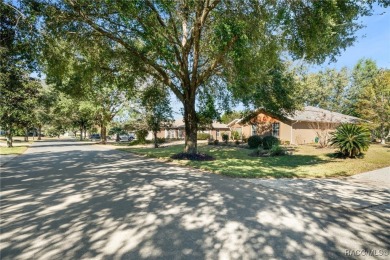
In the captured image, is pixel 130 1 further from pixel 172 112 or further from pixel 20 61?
pixel 172 112

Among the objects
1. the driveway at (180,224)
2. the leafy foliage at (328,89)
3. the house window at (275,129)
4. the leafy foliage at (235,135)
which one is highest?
the leafy foliage at (328,89)

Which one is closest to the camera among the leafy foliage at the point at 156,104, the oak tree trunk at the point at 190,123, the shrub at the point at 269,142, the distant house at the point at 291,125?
the oak tree trunk at the point at 190,123

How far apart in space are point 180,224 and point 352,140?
14.4 m

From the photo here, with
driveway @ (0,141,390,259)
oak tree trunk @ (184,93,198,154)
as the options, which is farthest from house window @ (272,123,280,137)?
driveway @ (0,141,390,259)

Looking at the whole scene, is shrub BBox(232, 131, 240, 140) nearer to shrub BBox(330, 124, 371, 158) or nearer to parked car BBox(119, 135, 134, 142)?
shrub BBox(330, 124, 371, 158)

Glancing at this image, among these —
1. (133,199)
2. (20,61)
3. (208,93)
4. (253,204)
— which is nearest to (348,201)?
(253,204)

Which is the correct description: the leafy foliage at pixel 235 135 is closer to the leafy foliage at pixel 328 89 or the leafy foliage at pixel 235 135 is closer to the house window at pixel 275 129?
the house window at pixel 275 129

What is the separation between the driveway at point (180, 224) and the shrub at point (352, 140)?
1009 cm

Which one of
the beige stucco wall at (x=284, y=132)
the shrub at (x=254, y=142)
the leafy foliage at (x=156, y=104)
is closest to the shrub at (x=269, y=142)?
the shrub at (x=254, y=142)

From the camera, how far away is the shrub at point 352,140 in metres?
15.2

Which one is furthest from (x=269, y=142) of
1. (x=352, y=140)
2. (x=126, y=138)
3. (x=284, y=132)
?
(x=126, y=138)

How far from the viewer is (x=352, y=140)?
15.2 m

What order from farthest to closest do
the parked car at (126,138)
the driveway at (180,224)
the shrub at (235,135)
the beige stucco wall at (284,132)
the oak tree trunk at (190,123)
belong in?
the parked car at (126,138)
the shrub at (235,135)
the beige stucco wall at (284,132)
the oak tree trunk at (190,123)
the driveway at (180,224)

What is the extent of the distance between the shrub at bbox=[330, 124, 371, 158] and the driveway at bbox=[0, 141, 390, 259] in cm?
1009
